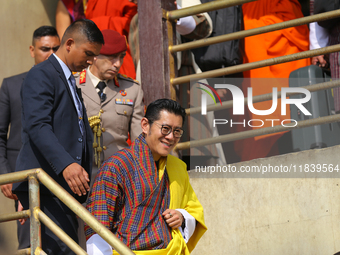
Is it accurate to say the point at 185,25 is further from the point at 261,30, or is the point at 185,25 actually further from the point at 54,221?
the point at 54,221

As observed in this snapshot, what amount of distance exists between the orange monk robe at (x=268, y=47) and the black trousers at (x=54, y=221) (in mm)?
2315

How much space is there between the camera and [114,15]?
470 centimetres

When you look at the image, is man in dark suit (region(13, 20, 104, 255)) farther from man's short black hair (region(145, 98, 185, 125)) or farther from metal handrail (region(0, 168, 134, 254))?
man's short black hair (region(145, 98, 185, 125))

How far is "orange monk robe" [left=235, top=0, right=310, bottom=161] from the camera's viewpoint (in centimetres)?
458

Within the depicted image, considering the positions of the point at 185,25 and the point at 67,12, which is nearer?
the point at 185,25

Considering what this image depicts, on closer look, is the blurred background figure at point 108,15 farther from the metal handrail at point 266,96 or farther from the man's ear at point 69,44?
the man's ear at point 69,44

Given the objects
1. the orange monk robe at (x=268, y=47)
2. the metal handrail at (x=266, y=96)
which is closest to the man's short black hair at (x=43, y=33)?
the metal handrail at (x=266, y=96)

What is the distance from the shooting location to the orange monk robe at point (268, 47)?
15.0 ft

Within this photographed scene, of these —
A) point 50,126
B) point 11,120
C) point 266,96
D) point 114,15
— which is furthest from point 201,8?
point 50,126

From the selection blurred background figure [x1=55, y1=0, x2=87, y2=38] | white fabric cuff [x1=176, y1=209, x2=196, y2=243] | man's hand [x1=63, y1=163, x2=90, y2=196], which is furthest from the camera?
blurred background figure [x1=55, y1=0, x2=87, y2=38]

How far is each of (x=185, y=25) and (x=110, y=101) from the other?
0.90m

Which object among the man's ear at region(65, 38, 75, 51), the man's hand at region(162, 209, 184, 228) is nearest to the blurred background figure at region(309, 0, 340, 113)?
the man's hand at region(162, 209, 184, 228)

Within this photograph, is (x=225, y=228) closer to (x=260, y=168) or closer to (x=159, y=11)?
(x=260, y=168)

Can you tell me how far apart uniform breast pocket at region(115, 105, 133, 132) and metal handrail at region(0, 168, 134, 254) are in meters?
1.17
